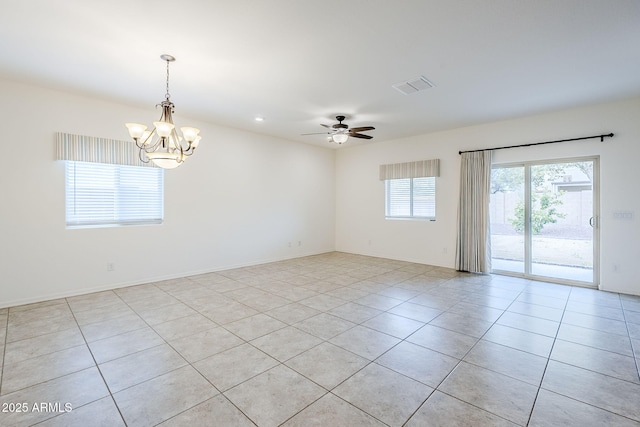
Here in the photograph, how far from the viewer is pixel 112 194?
457 cm

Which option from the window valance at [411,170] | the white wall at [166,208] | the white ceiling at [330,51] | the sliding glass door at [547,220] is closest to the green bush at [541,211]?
the sliding glass door at [547,220]

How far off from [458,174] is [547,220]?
171 centimetres

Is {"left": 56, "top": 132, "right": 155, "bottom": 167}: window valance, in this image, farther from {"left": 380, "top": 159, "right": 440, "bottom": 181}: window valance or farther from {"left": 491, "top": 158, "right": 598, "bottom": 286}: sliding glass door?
{"left": 491, "top": 158, "right": 598, "bottom": 286}: sliding glass door

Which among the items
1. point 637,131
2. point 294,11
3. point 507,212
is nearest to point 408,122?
point 507,212

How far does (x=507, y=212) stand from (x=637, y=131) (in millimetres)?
2025

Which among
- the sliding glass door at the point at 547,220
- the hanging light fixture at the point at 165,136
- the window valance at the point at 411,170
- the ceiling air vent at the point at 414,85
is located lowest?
the sliding glass door at the point at 547,220

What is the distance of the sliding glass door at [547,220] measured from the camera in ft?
15.6

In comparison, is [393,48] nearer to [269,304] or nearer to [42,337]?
[269,304]

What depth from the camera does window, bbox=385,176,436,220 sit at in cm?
645

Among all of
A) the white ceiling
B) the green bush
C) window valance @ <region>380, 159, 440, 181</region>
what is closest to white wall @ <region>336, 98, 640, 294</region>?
Result: window valance @ <region>380, 159, 440, 181</region>

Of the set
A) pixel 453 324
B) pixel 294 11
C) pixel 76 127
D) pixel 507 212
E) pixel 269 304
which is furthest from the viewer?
pixel 507 212

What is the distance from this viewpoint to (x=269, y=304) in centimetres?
387

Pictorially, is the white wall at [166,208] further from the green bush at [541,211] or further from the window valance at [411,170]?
the green bush at [541,211]

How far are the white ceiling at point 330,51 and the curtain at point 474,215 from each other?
127 cm
